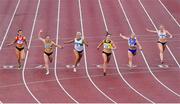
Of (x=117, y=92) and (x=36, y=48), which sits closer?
(x=117, y=92)

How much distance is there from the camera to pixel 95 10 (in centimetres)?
2969

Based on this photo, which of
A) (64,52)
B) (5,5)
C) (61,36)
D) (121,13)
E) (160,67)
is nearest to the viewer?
(160,67)

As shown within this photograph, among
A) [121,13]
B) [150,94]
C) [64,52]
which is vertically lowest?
[150,94]

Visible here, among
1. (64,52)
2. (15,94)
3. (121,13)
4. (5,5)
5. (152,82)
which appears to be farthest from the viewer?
(5,5)

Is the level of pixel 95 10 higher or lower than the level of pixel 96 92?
higher

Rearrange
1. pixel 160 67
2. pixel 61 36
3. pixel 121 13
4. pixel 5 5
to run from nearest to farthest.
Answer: pixel 160 67 < pixel 61 36 < pixel 121 13 < pixel 5 5

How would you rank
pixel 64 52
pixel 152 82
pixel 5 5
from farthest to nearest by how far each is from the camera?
pixel 5 5
pixel 64 52
pixel 152 82

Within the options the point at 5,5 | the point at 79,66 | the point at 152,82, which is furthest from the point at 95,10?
the point at 152,82

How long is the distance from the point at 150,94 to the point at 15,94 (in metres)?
3.99

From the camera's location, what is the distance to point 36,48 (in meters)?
22.1

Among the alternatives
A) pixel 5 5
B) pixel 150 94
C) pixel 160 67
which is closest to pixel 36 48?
pixel 160 67

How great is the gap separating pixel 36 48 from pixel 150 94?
22.6 feet

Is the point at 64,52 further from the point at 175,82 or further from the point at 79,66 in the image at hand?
the point at 175,82

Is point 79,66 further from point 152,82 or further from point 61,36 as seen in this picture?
point 61,36
